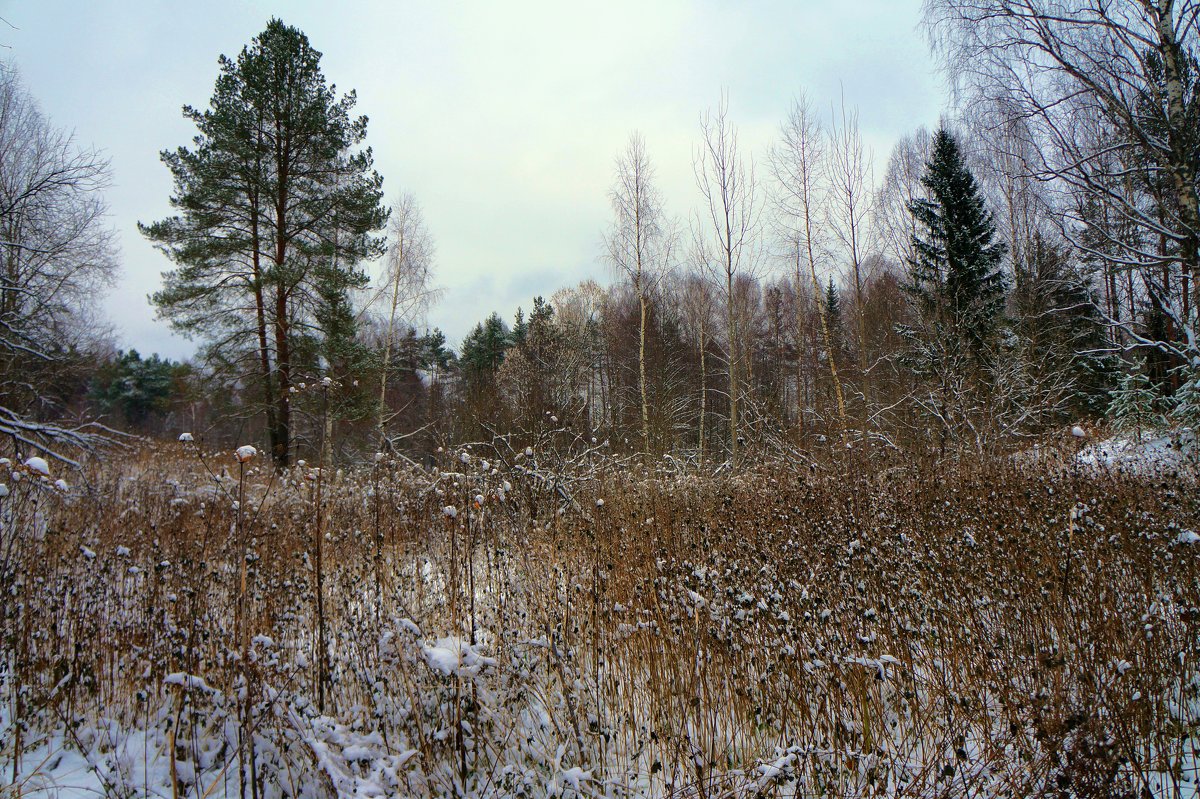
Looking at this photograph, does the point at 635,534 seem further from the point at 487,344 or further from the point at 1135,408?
the point at 487,344

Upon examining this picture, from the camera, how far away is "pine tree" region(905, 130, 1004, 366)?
14.7 metres

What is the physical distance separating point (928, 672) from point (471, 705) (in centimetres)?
213

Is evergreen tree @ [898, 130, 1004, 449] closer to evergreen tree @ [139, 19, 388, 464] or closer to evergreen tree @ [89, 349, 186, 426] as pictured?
evergreen tree @ [139, 19, 388, 464]

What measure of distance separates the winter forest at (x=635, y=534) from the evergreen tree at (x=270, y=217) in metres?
0.07

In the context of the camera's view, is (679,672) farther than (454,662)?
Yes

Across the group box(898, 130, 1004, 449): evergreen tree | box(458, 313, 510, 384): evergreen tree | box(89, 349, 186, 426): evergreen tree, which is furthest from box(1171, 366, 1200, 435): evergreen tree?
box(89, 349, 186, 426): evergreen tree

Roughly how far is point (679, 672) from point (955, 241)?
1602 cm

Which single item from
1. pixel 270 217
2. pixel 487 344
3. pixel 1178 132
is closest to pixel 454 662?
pixel 1178 132

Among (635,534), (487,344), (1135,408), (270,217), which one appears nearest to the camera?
(635,534)

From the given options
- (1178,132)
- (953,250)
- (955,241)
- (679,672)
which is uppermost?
(955,241)

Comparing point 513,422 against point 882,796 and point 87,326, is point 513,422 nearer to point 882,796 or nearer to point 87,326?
point 882,796

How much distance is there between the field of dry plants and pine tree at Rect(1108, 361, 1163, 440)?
221 inches

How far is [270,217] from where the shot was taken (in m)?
13.0

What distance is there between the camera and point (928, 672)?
271cm
